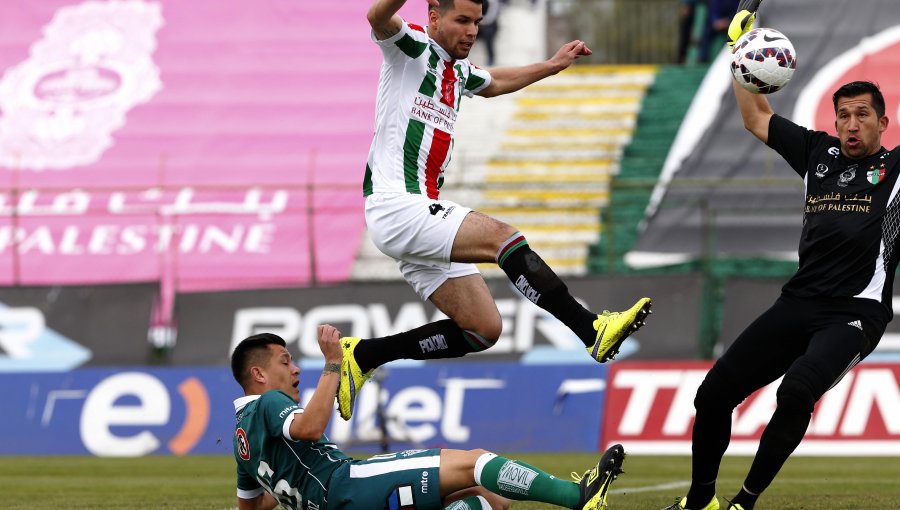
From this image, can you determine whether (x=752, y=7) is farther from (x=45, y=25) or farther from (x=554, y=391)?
(x=45, y=25)

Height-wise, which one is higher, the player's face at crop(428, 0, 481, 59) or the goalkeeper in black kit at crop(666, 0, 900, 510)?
the player's face at crop(428, 0, 481, 59)

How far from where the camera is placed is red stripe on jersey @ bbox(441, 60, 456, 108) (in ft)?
25.1

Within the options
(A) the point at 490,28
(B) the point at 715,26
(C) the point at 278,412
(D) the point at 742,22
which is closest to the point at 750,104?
(D) the point at 742,22

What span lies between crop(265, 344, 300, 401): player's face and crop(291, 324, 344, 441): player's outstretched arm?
1.33 feet

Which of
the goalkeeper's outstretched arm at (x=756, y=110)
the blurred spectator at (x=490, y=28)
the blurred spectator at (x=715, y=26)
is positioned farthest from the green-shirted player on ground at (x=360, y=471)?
the blurred spectator at (x=490, y=28)

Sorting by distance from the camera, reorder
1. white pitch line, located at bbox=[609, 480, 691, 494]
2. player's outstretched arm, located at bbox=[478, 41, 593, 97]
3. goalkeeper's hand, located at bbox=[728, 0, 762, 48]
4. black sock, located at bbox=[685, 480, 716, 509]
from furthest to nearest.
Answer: white pitch line, located at bbox=[609, 480, 691, 494] → player's outstretched arm, located at bbox=[478, 41, 593, 97] → goalkeeper's hand, located at bbox=[728, 0, 762, 48] → black sock, located at bbox=[685, 480, 716, 509]

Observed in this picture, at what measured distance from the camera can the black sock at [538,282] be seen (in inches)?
277

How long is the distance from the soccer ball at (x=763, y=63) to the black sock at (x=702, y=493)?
226cm

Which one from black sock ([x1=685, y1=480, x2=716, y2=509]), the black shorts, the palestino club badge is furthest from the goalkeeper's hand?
the palestino club badge

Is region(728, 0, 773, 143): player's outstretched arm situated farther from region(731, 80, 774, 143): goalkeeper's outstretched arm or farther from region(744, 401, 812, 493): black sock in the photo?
region(744, 401, 812, 493): black sock

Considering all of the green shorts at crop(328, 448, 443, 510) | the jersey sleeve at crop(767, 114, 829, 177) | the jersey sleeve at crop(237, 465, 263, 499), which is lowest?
the jersey sleeve at crop(237, 465, 263, 499)

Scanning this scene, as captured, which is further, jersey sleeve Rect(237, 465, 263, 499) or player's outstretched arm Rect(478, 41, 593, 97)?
player's outstretched arm Rect(478, 41, 593, 97)

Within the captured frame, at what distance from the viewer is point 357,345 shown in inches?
307

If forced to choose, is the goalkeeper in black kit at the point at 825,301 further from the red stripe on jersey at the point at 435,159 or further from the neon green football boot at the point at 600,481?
the red stripe on jersey at the point at 435,159
